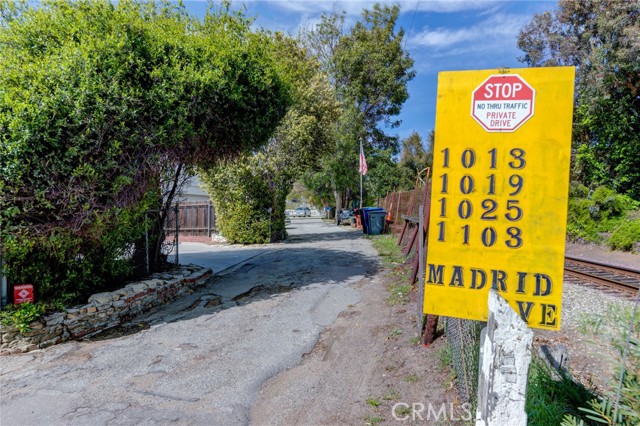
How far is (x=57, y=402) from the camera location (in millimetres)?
3672

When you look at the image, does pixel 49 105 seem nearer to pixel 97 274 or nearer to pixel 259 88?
pixel 97 274

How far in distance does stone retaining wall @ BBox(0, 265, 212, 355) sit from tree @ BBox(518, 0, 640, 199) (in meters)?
17.1

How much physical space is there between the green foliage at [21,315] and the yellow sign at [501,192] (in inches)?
208

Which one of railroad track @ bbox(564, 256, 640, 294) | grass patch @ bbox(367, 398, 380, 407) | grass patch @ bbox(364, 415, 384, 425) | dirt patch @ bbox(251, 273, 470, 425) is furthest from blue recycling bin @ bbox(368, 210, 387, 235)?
grass patch @ bbox(364, 415, 384, 425)

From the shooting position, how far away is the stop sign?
7.04 feet

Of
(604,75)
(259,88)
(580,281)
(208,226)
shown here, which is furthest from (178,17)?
(604,75)

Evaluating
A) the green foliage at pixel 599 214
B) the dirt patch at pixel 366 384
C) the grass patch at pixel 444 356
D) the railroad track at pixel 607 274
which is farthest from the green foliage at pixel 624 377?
the green foliage at pixel 599 214

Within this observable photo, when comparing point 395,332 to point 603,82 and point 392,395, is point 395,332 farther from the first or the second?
point 603,82

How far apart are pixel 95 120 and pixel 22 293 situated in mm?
2553

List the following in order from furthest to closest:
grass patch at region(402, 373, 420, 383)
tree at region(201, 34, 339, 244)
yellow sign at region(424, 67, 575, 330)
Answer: tree at region(201, 34, 339, 244) < grass patch at region(402, 373, 420, 383) < yellow sign at region(424, 67, 575, 330)

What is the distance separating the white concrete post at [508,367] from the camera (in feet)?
4.96

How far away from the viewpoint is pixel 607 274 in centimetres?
835

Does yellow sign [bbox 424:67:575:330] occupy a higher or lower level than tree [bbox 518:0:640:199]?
lower

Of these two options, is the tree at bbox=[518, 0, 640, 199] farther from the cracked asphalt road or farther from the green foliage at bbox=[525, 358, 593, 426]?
the green foliage at bbox=[525, 358, 593, 426]
